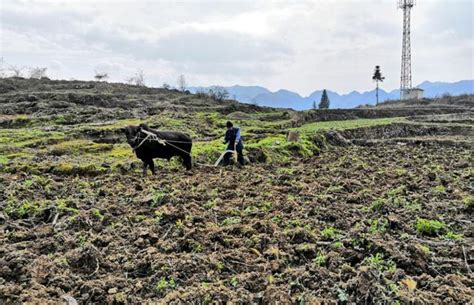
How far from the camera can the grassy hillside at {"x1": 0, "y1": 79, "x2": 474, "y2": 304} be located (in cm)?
523

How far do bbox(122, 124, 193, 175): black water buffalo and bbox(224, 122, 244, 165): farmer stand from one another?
1.39 metres

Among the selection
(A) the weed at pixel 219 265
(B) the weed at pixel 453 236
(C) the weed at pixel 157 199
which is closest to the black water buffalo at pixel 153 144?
(C) the weed at pixel 157 199

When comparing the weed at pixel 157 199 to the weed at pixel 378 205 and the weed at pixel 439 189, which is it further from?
the weed at pixel 439 189

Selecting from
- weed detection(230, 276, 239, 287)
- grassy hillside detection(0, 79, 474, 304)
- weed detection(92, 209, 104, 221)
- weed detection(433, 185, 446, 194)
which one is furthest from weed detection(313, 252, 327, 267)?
weed detection(433, 185, 446, 194)

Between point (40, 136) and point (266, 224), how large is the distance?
1469 cm

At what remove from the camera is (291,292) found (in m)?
5.13

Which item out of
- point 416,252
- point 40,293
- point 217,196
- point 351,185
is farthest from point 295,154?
point 40,293

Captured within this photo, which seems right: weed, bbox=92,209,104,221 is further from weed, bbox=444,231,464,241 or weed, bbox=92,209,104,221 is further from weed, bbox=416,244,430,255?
weed, bbox=444,231,464,241

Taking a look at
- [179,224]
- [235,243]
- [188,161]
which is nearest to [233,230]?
[235,243]

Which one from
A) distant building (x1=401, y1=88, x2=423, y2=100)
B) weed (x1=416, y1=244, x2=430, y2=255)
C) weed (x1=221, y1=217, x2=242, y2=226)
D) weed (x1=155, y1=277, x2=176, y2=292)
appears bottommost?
weed (x1=155, y1=277, x2=176, y2=292)

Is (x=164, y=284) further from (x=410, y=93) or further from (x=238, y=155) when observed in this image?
(x=410, y=93)

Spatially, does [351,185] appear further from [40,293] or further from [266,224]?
[40,293]

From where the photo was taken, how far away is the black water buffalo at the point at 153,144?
13.1 m

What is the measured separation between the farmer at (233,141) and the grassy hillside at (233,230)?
82 cm
